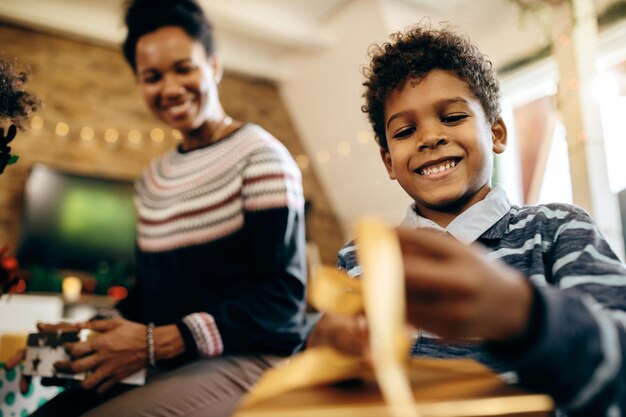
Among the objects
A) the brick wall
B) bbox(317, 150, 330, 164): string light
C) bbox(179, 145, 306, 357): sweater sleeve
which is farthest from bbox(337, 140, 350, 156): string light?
bbox(179, 145, 306, 357): sweater sleeve

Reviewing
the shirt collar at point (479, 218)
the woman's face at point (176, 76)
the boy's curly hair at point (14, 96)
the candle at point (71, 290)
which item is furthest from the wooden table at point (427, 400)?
the candle at point (71, 290)

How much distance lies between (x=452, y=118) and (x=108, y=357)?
676mm

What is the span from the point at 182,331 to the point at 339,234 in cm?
391

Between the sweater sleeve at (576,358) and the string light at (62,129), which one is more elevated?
the string light at (62,129)

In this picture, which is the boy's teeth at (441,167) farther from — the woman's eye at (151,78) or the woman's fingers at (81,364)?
the woman's eye at (151,78)

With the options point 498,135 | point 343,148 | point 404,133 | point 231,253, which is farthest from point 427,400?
point 343,148

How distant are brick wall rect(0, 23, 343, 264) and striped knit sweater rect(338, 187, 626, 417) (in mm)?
3360

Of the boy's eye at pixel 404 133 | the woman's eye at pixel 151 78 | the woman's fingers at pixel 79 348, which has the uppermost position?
the woman's eye at pixel 151 78

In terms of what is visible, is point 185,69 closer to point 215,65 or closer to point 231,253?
point 215,65

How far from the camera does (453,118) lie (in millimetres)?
773

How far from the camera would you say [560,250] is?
59 centimetres

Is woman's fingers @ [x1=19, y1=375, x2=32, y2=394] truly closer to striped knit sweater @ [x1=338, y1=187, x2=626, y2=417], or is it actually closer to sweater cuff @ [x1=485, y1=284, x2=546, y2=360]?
striped knit sweater @ [x1=338, y1=187, x2=626, y2=417]

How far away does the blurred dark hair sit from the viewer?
1.25 meters

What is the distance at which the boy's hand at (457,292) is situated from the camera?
303 millimetres
